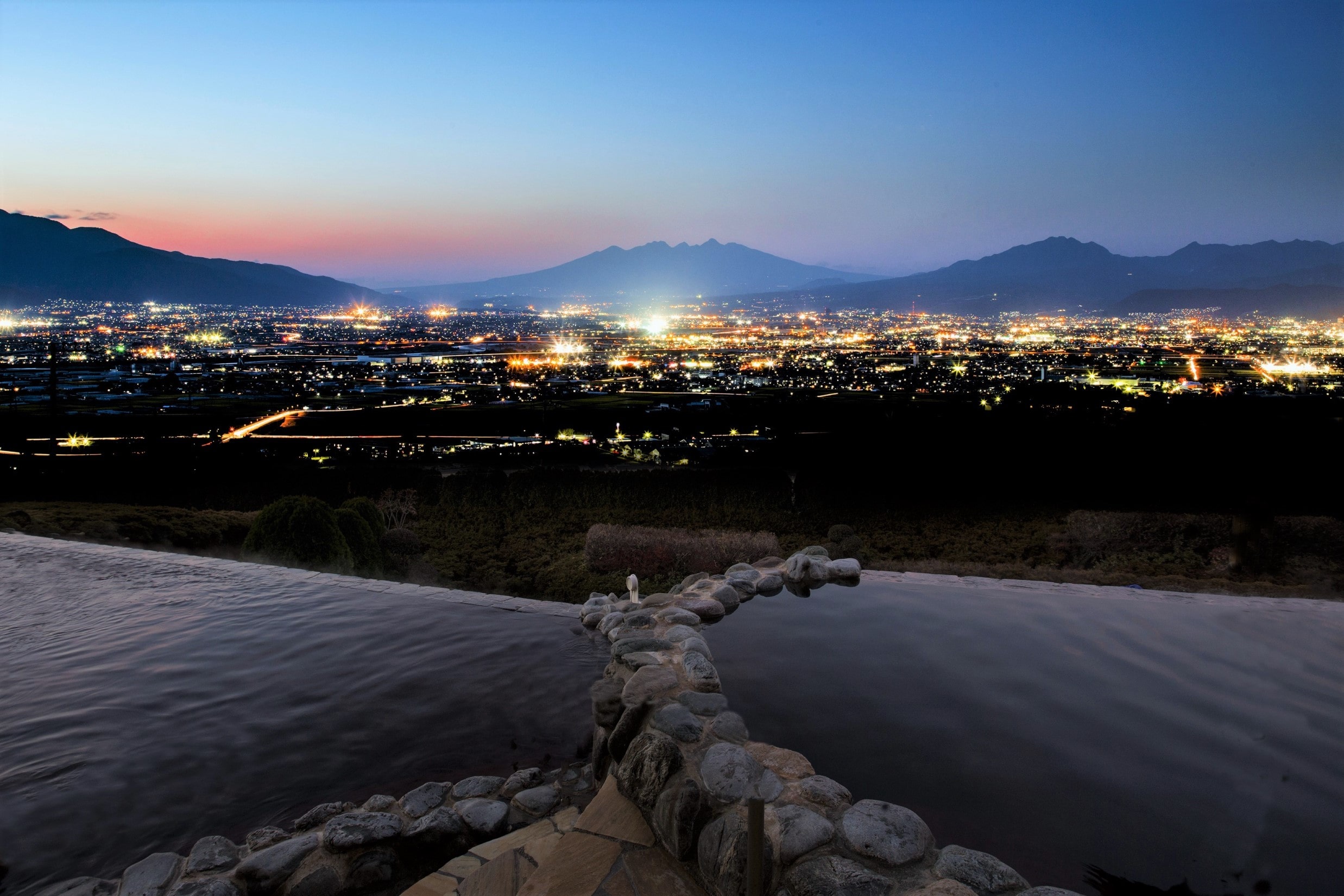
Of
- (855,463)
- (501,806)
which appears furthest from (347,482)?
(501,806)

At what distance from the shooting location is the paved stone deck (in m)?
3.42

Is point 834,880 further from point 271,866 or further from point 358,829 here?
point 271,866

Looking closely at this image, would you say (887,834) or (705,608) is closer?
(887,834)

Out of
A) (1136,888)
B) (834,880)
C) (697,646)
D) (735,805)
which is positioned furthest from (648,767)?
(1136,888)

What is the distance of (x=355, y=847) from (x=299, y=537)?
8.79 m

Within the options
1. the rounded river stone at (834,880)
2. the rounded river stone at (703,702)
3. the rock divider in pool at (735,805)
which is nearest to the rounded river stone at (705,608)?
the rock divider in pool at (735,805)

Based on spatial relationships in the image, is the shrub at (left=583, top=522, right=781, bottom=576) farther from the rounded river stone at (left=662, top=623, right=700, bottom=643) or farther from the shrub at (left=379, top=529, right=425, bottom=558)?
the rounded river stone at (left=662, top=623, right=700, bottom=643)

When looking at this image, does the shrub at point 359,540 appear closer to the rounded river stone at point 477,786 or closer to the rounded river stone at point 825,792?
the rounded river stone at point 477,786

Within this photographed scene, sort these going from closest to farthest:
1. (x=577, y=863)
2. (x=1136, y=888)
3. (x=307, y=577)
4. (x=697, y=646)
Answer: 1. (x=1136, y=888)
2. (x=577, y=863)
3. (x=697, y=646)
4. (x=307, y=577)

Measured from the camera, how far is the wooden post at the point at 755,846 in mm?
2539

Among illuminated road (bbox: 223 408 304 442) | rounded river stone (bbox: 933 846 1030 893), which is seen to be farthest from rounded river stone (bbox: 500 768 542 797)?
illuminated road (bbox: 223 408 304 442)

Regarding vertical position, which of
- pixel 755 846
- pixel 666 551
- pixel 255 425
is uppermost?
pixel 755 846

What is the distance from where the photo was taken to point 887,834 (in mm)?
3346

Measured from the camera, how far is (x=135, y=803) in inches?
179
